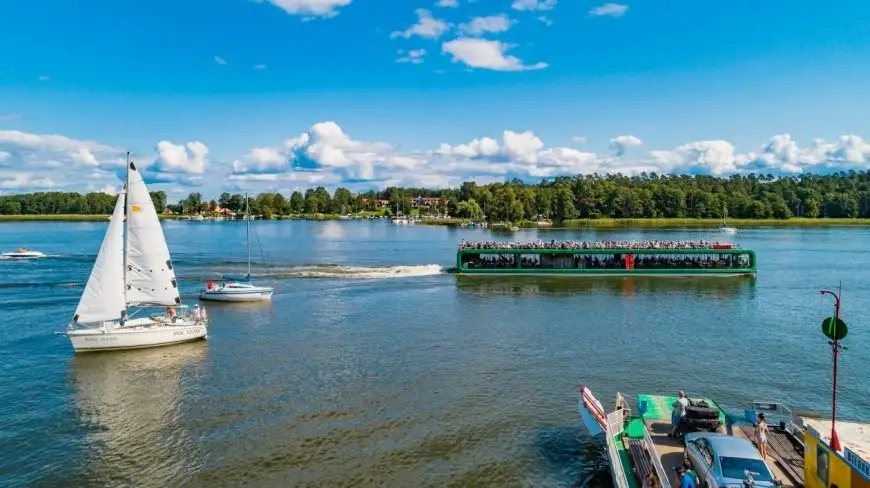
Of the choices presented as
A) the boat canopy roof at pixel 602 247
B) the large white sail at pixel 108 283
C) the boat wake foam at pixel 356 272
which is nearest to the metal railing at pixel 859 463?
the large white sail at pixel 108 283

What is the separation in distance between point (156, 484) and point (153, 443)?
4.59m

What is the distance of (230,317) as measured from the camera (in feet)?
202

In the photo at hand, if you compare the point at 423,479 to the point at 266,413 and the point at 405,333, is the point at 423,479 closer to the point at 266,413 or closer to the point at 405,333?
the point at 266,413

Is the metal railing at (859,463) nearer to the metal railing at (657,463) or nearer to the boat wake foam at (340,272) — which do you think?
the metal railing at (657,463)

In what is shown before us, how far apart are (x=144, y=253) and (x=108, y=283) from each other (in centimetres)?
361

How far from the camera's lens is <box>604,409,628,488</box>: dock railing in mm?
22234

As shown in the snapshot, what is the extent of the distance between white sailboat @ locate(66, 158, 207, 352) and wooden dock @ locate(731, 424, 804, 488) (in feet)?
131

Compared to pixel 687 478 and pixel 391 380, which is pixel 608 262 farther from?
pixel 687 478

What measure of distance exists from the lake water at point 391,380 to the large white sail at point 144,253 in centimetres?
498

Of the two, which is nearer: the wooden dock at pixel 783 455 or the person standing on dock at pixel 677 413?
the wooden dock at pixel 783 455

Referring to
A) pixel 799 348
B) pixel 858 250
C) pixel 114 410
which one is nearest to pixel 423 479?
pixel 114 410

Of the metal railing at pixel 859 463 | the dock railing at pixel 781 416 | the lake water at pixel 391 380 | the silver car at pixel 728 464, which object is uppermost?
the metal railing at pixel 859 463

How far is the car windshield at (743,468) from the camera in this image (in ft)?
61.9

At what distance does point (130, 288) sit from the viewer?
48219mm
